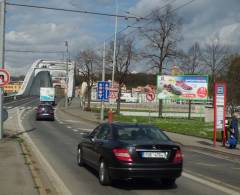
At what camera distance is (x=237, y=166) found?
16.3 meters

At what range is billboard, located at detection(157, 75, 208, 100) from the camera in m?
49.7

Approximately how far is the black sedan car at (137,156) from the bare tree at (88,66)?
6581 centimetres

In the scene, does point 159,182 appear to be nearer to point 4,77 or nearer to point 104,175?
point 104,175

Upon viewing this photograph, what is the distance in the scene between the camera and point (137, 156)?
34.8 ft

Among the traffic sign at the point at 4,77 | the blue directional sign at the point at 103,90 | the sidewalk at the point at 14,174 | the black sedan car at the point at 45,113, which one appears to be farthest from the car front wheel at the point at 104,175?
the black sedan car at the point at 45,113

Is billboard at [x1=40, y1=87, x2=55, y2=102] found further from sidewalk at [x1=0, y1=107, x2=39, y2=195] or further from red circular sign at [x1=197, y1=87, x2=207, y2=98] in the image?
sidewalk at [x1=0, y1=107, x2=39, y2=195]

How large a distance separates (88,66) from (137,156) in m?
71.7

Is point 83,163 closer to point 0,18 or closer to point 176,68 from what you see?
point 0,18

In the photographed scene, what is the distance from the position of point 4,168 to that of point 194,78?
38447mm

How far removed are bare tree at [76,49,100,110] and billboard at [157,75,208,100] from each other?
27387 mm

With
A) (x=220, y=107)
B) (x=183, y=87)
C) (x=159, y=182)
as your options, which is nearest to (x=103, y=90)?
(x=183, y=87)

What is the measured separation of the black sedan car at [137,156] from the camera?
10594 mm

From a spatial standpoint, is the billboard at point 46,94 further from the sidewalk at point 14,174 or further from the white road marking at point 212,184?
the white road marking at point 212,184

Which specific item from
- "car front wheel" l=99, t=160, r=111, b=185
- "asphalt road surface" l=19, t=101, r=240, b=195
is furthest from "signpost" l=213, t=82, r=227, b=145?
"car front wheel" l=99, t=160, r=111, b=185
